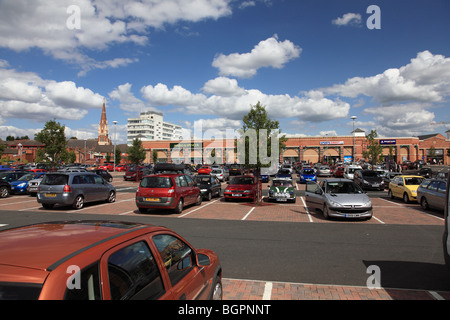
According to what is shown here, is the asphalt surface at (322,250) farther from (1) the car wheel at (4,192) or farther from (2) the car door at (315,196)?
(1) the car wheel at (4,192)

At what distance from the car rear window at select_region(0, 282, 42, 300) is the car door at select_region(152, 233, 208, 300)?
114 centimetres

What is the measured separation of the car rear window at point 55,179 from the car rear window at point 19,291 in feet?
43.1

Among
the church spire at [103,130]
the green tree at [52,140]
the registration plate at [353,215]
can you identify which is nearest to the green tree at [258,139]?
the registration plate at [353,215]

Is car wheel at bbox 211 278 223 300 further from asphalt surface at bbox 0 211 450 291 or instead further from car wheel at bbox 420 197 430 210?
car wheel at bbox 420 197 430 210

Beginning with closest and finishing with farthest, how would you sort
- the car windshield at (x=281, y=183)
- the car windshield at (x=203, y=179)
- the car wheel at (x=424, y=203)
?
the car wheel at (x=424, y=203) < the car windshield at (x=281, y=183) < the car windshield at (x=203, y=179)

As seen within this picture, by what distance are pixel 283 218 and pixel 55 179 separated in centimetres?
1036

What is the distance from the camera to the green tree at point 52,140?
28375 mm

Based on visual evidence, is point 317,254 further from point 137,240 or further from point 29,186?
point 29,186
